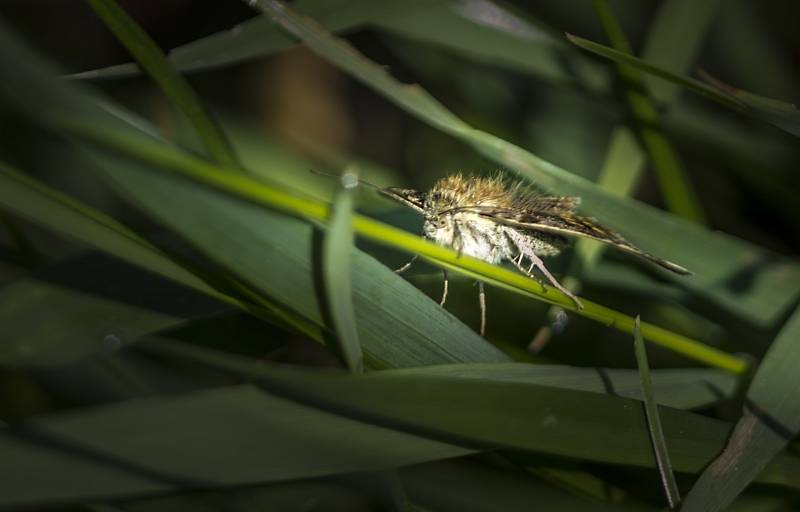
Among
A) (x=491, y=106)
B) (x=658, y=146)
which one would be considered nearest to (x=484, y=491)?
(x=658, y=146)

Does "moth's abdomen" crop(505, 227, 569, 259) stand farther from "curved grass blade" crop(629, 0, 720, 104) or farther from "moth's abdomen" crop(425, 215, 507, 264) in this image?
"curved grass blade" crop(629, 0, 720, 104)

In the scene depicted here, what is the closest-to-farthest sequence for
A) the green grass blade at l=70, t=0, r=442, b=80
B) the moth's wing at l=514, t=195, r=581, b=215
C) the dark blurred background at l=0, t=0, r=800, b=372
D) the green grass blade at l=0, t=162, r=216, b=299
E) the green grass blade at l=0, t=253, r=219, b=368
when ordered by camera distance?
the green grass blade at l=0, t=162, r=216, b=299
the green grass blade at l=0, t=253, r=219, b=368
the moth's wing at l=514, t=195, r=581, b=215
the green grass blade at l=70, t=0, r=442, b=80
the dark blurred background at l=0, t=0, r=800, b=372

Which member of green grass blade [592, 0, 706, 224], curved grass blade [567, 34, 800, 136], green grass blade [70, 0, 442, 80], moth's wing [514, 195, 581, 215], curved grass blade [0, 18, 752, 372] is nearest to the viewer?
curved grass blade [0, 18, 752, 372]

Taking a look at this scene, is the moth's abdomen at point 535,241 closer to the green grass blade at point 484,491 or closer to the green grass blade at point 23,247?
the green grass blade at point 484,491

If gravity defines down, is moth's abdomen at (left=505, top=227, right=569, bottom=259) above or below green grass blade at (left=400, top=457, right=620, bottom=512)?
above

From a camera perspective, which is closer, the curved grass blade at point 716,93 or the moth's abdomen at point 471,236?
the curved grass blade at point 716,93

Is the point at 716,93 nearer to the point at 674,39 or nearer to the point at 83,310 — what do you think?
the point at 674,39

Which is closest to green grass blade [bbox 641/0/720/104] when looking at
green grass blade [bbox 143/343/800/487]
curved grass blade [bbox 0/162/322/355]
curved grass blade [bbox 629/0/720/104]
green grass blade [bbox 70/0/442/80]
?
curved grass blade [bbox 629/0/720/104]

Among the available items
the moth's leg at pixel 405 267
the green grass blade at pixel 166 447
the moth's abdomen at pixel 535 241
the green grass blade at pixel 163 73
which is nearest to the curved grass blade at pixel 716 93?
the moth's abdomen at pixel 535 241
